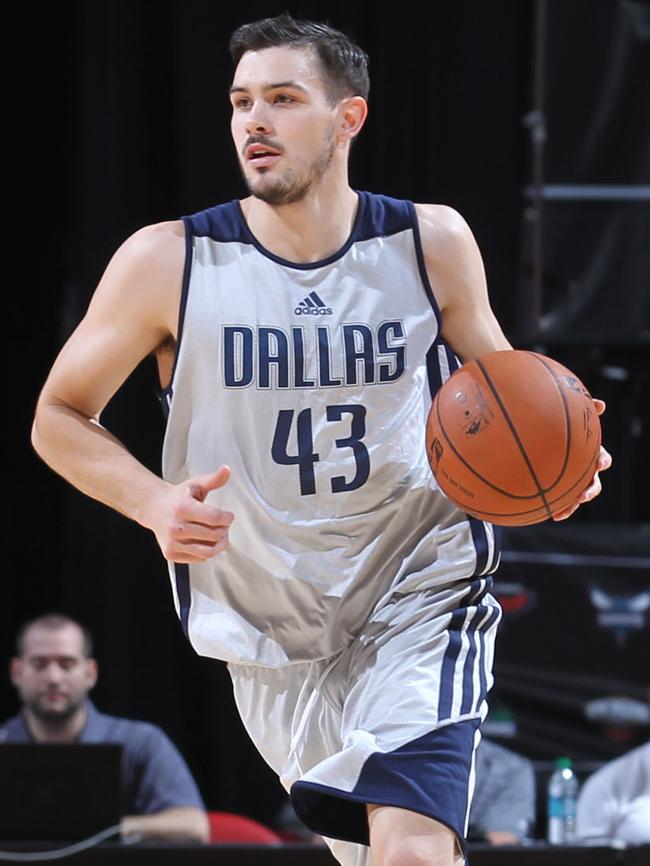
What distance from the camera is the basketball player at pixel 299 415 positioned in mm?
3369

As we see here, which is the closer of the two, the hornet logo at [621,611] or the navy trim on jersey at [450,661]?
the navy trim on jersey at [450,661]

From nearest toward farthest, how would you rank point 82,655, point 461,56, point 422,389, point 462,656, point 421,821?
point 421,821 < point 462,656 < point 422,389 < point 82,655 < point 461,56

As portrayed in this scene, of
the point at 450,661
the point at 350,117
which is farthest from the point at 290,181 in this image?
the point at 450,661

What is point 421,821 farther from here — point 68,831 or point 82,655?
point 82,655

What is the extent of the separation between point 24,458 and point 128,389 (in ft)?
2.61

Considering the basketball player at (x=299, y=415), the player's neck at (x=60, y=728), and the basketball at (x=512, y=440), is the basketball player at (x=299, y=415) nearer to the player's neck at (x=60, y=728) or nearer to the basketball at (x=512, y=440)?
the basketball at (x=512, y=440)

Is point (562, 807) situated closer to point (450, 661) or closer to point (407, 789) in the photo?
point (450, 661)

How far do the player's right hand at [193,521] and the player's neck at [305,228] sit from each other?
30.6 inches

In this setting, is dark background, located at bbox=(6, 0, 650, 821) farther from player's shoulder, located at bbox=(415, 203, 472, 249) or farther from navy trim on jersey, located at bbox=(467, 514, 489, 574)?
navy trim on jersey, located at bbox=(467, 514, 489, 574)

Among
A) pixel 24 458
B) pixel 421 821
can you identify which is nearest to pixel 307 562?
pixel 421 821

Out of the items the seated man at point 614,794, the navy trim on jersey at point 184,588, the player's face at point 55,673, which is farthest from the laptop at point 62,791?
the navy trim on jersey at point 184,588

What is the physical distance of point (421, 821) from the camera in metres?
3.00

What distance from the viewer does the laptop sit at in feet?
17.5

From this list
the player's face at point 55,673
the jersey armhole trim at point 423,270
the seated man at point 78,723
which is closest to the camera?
the jersey armhole trim at point 423,270
